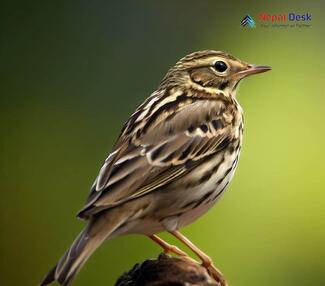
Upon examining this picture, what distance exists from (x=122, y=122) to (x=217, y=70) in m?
0.57

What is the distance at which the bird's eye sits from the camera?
6.03ft

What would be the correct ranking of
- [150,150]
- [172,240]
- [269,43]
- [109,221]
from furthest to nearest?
[269,43] → [172,240] → [150,150] → [109,221]

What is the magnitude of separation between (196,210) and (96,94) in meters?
0.82

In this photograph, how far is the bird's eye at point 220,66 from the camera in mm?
1837

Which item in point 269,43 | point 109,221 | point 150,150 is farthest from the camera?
point 269,43

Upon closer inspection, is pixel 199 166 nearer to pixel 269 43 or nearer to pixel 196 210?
pixel 196 210

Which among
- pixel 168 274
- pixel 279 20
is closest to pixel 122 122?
pixel 279 20

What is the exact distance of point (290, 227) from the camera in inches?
90.4

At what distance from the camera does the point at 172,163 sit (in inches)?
63.0

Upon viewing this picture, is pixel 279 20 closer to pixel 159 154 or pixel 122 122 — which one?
pixel 122 122

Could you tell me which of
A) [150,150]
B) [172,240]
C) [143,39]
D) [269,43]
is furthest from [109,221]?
[269,43]

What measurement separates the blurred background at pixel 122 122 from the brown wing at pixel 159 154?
1.78 ft

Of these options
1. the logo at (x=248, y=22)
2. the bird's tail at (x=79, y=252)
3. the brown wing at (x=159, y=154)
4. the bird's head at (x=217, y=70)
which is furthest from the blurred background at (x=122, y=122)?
the bird's tail at (x=79, y=252)

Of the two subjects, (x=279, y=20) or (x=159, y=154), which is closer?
(x=159, y=154)
